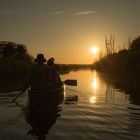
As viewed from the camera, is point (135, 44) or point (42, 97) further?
point (135, 44)

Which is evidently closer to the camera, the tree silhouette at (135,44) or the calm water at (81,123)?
the calm water at (81,123)

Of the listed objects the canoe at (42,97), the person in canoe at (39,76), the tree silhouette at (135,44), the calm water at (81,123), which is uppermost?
the tree silhouette at (135,44)

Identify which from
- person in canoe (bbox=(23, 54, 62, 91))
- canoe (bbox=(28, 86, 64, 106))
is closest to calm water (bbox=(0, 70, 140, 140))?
canoe (bbox=(28, 86, 64, 106))

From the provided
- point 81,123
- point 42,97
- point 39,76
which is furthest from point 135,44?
point 81,123

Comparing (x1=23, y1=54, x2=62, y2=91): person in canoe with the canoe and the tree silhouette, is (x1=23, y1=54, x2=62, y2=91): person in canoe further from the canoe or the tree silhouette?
the tree silhouette

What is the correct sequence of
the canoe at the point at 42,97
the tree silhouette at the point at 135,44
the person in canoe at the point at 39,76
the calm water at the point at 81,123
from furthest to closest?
1. the tree silhouette at the point at 135,44
2. the person in canoe at the point at 39,76
3. the canoe at the point at 42,97
4. the calm water at the point at 81,123

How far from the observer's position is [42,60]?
1502cm

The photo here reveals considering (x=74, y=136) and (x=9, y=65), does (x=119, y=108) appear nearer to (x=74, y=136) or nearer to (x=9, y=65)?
(x=74, y=136)

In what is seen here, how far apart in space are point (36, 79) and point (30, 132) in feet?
17.4

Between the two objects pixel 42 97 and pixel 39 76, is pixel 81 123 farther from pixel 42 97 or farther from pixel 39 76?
pixel 39 76

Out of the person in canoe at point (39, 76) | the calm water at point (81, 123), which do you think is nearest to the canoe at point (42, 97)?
the person in canoe at point (39, 76)

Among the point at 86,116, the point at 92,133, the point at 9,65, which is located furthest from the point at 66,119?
the point at 9,65

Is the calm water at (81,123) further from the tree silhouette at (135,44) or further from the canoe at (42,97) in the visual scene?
the tree silhouette at (135,44)

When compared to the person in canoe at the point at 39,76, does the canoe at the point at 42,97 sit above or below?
below
